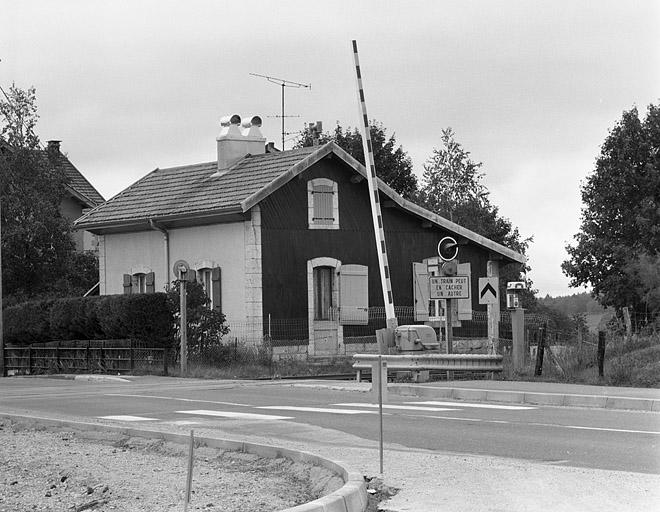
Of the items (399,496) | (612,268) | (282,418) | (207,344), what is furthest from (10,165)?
(399,496)

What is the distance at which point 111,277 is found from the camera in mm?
43312

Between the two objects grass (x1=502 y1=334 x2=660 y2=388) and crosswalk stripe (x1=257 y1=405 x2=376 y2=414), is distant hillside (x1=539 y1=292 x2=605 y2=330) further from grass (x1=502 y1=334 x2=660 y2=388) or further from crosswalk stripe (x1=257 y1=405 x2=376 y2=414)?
crosswalk stripe (x1=257 y1=405 x2=376 y2=414)

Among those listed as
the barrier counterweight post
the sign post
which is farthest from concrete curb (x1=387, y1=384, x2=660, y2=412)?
the barrier counterweight post

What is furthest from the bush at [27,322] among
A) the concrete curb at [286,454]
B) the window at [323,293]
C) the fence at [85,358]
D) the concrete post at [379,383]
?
the concrete post at [379,383]

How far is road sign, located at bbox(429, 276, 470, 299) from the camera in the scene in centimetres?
2553

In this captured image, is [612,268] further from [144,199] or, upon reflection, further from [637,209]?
[144,199]

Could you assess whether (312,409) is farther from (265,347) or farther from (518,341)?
(265,347)

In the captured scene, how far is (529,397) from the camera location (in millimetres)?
20641

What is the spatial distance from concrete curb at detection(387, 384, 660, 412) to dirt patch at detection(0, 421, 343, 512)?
790cm

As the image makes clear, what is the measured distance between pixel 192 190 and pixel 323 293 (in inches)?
225

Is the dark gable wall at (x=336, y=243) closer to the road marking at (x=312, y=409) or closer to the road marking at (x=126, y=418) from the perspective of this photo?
the road marking at (x=312, y=409)

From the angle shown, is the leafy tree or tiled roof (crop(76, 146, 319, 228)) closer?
the leafy tree

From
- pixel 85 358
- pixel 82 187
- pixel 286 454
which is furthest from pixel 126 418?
pixel 82 187

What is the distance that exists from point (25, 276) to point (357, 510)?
3813 cm
